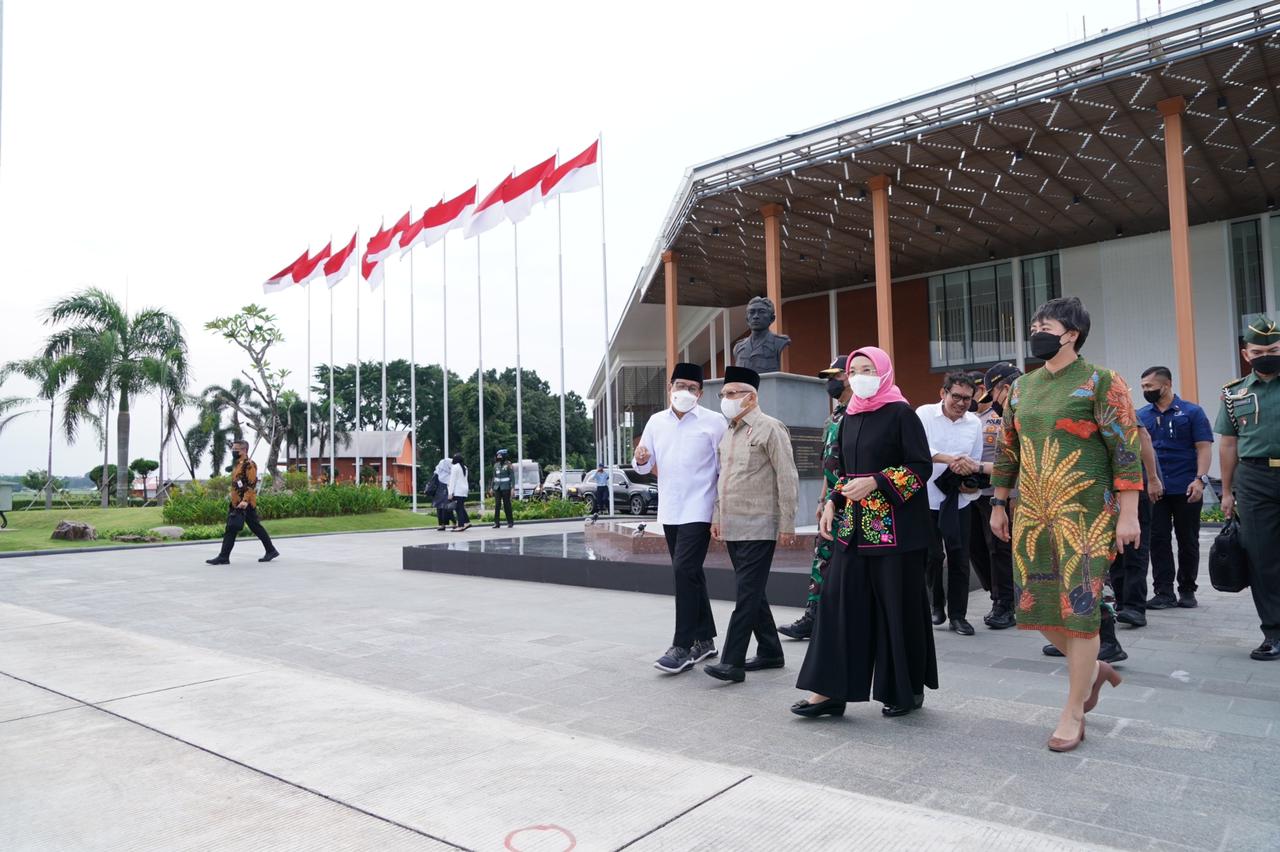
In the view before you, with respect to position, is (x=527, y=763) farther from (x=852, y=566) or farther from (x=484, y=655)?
(x=484, y=655)

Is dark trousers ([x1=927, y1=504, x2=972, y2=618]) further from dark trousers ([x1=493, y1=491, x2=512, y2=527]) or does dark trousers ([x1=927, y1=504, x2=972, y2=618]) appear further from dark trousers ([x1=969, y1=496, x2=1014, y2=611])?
dark trousers ([x1=493, y1=491, x2=512, y2=527])

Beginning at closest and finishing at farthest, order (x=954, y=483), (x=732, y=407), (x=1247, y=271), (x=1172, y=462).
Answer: (x=732, y=407), (x=954, y=483), (x=1172, y=462), (x=1247, y=271)

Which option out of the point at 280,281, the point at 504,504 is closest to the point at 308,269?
the point at 280,281

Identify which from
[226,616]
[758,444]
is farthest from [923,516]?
[226,616]

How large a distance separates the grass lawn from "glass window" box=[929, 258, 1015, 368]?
17.9 meters

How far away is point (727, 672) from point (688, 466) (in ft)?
3.84

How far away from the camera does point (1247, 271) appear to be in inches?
898

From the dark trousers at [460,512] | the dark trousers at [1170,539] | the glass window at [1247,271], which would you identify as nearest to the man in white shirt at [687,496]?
the dark trousers at [1170,539]

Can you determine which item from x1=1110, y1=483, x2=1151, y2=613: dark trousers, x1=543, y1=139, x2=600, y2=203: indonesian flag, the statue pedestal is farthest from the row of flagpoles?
x1=1110, y1=483, x2=1151, y2=613: dark trousers

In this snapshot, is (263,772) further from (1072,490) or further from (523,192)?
(523,192)

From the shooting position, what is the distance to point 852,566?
378cm

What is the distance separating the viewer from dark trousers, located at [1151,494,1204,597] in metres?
6.36

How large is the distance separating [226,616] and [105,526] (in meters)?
15.8

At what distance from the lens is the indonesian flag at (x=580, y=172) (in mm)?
20766
